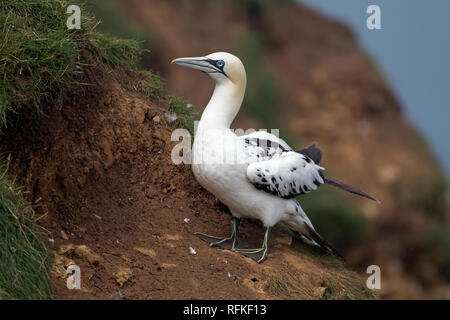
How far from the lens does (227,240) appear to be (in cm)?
658

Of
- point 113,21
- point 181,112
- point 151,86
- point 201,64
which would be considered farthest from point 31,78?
point 113,21

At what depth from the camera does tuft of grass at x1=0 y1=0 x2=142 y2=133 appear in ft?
19.2

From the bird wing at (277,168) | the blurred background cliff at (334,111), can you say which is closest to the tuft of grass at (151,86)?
the bird wing at (277,168)

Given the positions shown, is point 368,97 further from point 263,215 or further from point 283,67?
point 263,215

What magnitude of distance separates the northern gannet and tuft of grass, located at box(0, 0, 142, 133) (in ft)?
3.37

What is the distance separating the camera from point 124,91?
23.0ft

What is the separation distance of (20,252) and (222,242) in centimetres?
209

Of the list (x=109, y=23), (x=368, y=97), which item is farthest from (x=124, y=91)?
(x=368, y=97)

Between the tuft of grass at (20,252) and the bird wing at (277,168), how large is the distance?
2008 millimetres

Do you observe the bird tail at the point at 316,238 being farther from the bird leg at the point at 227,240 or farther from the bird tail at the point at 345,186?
the bird leg at the point at 227,240

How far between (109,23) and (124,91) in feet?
35.2

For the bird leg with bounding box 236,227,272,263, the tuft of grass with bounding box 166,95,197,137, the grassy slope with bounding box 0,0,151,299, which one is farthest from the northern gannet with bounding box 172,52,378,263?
the grassy slope with bounding box 0,0,151,299

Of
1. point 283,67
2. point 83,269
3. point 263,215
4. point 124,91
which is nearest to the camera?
point 83,269

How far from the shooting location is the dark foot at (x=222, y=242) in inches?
253
